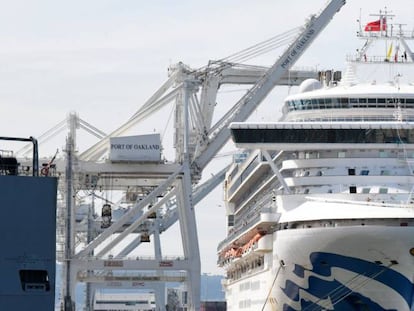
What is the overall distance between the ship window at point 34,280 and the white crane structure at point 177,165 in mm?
29555

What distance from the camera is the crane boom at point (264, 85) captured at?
61.8 meters

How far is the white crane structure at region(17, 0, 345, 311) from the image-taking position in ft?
201

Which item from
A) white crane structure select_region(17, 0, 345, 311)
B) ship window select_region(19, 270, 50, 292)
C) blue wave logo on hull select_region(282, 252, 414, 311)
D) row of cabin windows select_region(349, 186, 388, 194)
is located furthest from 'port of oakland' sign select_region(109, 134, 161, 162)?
ship window select_region(19, 270, 50, 292)

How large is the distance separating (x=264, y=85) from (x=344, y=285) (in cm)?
2149

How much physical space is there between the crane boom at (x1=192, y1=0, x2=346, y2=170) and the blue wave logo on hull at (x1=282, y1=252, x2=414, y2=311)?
18713 mm

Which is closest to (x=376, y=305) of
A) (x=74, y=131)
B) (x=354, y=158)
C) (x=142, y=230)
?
(x=354, y=158)

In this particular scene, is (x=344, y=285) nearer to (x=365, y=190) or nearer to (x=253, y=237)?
(x=365, y=190)

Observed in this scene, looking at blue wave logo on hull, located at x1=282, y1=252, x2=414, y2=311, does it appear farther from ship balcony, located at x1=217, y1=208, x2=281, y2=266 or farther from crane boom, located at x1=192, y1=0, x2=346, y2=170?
crane boom, located at x1=192, y1=0, x2=346, y2=170

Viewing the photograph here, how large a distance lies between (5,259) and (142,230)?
4428cm

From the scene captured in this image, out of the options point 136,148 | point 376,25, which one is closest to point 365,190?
point 376,25

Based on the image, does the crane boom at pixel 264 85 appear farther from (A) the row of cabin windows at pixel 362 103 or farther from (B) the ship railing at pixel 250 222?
(A) the row of cabin windows at pixel 362 103

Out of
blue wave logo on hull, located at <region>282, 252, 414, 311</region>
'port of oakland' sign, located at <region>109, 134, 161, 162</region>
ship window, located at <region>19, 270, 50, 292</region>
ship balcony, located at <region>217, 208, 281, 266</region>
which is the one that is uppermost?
'port of oakland' sign, located at <region>109, 134, 161, 162</region>

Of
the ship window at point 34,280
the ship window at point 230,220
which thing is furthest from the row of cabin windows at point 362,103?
the ship window at point 34,280

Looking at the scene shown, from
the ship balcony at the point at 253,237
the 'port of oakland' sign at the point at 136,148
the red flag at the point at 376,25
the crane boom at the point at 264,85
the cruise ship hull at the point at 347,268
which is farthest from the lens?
the crane boom at the point at 264,85
